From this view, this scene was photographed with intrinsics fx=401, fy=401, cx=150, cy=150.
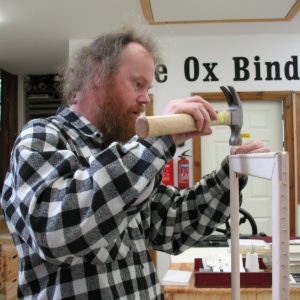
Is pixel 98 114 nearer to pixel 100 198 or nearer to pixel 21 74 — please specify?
pixel 100 198

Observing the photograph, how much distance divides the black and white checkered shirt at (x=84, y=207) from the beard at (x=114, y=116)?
43mm

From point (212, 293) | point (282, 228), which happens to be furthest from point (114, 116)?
point (212, 293)

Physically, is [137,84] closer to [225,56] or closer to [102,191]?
[102,191]

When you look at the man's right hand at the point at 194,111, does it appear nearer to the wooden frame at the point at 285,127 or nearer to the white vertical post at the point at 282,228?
the white vertical post at the point at 282,228

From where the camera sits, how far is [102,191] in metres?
0.66

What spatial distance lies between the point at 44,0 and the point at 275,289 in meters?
3.33

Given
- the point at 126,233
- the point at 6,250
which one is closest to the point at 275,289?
the point at 126,233

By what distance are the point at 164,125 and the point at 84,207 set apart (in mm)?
190

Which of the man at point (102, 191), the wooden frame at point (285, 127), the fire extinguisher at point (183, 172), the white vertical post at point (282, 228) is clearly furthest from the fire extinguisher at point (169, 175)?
the white vertical post at point (282, 228)

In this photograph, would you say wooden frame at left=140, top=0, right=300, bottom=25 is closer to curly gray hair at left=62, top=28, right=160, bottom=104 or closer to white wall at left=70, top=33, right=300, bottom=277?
white wall at left=70, top=33, right=300, bottom=277

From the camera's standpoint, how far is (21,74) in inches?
255

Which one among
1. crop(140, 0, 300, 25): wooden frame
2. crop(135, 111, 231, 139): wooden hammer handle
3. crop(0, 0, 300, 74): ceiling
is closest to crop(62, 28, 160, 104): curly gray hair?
crop(135, 111, 231, 139): wooden hammer handle

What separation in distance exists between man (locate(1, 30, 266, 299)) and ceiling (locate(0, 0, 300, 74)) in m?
2.06

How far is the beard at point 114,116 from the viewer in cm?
98
